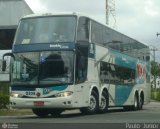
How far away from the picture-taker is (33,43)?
2038 centimetres

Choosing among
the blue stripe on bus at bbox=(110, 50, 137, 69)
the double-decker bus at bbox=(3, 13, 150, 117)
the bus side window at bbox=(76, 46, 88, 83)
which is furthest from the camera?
the blue stripe on bus at bbox=(110, 50, 137, 69)

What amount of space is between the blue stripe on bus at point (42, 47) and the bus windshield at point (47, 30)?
17cm

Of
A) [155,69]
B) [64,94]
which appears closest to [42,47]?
[64,94]

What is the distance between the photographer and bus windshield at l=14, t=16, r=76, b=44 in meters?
20.2

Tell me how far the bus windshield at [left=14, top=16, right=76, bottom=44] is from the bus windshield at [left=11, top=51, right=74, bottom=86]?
0.57 meters

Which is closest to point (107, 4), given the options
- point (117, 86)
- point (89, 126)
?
point (117, 86)

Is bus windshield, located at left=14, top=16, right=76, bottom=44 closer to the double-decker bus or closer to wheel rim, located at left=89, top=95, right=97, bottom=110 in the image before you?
the double-decker bus

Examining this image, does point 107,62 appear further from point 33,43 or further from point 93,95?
point 33,43

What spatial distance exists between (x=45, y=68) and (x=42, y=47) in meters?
0.85

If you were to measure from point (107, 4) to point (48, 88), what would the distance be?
10489 centimetres

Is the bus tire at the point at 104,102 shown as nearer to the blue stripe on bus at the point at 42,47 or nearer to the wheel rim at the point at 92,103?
the wheel rim at the point at 92,103

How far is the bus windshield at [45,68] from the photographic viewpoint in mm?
19812

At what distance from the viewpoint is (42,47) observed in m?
Result: 20.1

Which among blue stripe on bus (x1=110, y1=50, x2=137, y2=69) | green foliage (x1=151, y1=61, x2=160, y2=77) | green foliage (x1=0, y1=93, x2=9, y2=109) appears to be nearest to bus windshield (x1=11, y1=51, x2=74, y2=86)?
blue stripe on bus (x1=110, y1=50, x2=137, y2=69)
